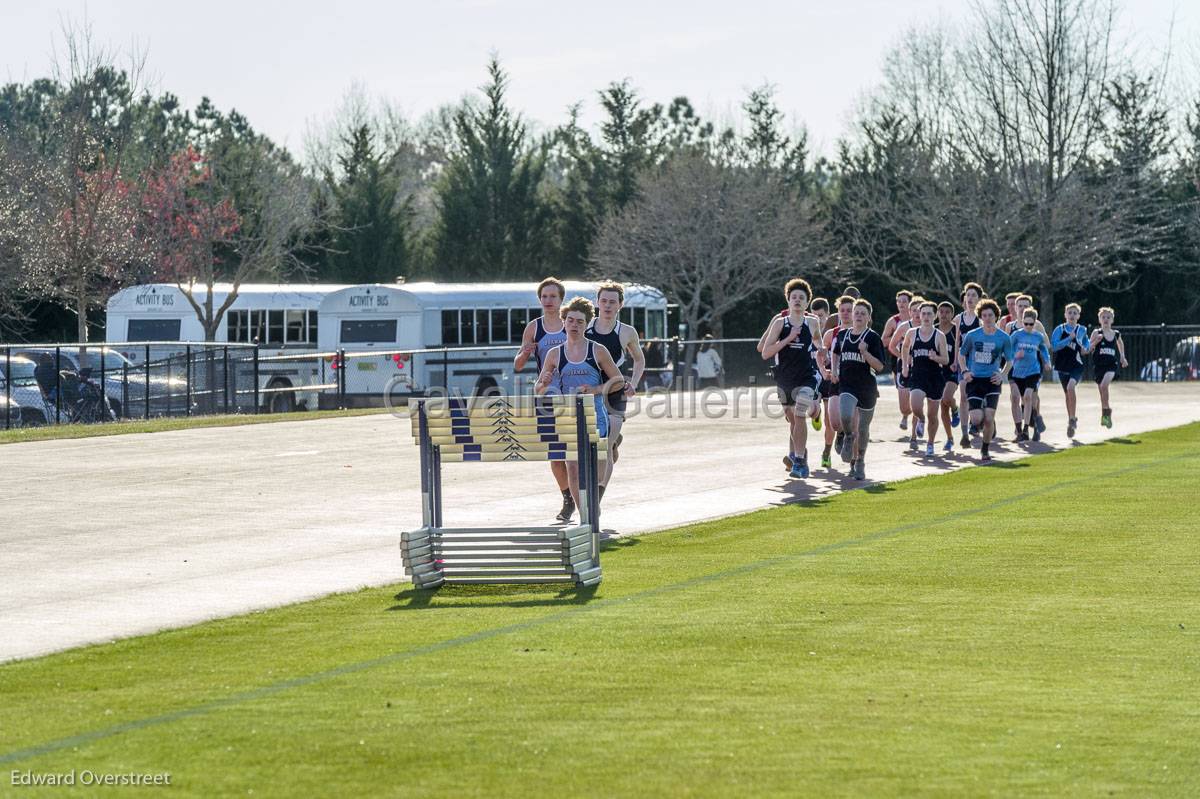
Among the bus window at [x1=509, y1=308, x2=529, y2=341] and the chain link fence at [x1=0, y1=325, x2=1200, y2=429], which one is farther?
the bus window at [x1=509, y1=308, x2=529, y2=341]


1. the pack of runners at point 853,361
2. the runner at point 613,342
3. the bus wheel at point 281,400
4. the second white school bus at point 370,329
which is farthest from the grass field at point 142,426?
the runner at point 613,342

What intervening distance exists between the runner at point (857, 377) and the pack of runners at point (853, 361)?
0.02 meters

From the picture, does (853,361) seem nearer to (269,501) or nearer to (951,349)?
(951,349)

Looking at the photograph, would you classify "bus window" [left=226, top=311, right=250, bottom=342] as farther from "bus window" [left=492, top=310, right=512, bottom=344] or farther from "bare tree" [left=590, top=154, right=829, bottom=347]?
"bare tree" [left=590, top=154, right=829, bottom=347]

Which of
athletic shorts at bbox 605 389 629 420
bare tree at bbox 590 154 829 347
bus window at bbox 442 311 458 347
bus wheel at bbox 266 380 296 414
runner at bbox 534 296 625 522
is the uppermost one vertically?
bare tree at bbox 590 154 829 347

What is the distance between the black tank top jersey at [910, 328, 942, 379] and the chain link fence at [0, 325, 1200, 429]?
1180 centimetres

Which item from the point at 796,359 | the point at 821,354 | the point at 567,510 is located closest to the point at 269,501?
the point at 567,510

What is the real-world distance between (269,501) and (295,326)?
25325 mm

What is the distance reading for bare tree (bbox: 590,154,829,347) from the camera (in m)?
53.1

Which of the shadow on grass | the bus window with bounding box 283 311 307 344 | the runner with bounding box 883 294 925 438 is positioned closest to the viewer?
the shadow on grass

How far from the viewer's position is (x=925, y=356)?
2141 centimetres

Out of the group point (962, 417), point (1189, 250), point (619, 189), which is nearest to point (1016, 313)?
point (962, 417)

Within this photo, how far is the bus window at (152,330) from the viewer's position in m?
42.7

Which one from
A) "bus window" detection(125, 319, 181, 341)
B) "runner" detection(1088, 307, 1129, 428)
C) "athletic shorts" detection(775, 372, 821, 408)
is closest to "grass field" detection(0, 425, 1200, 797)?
"athletic shorts" detection(775, 372, 821, 408)
